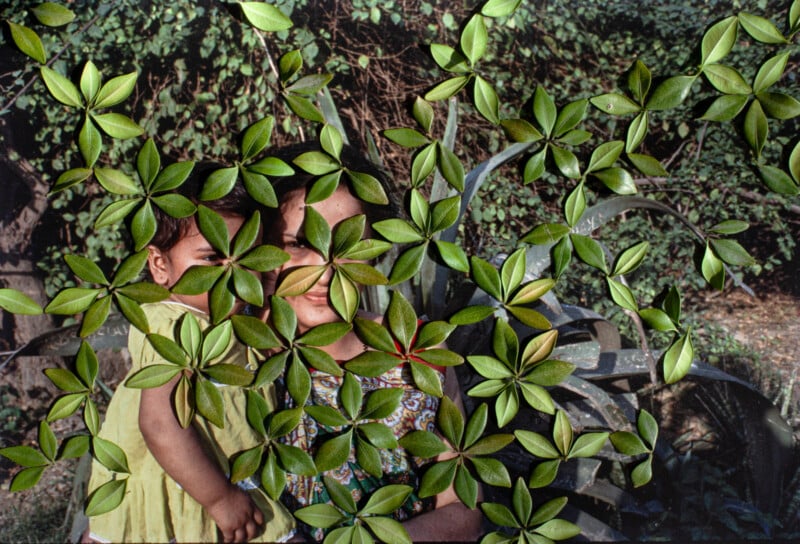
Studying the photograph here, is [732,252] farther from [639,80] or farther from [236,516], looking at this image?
[236,516]

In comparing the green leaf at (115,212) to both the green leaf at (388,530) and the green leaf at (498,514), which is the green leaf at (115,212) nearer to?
the green leaf at (388,530)

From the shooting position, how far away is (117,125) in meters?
1.77

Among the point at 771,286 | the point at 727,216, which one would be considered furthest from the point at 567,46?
the point at 771,286

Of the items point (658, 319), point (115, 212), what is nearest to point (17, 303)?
point (115, 212)

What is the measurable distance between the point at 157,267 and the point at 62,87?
501mm

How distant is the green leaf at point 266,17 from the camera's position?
1.76 meters

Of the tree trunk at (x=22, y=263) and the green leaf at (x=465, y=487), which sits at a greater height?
the tree trunk at (x=22, y=263)

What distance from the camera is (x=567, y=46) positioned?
74.4 inches

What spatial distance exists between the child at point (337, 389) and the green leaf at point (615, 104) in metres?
0.60

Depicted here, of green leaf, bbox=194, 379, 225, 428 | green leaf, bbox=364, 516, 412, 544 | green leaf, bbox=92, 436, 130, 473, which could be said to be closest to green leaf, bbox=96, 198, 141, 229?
green leaf, bbox=194, 379, 225, 428

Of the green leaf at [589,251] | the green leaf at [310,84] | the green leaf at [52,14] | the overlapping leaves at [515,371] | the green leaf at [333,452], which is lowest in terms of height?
the green leaf at [333,452]

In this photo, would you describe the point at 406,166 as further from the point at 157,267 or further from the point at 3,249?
the point at 3,249

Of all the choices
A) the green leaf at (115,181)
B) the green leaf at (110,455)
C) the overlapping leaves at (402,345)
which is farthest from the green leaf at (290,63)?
the green leaf at (110,455)

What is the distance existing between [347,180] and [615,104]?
73cm
